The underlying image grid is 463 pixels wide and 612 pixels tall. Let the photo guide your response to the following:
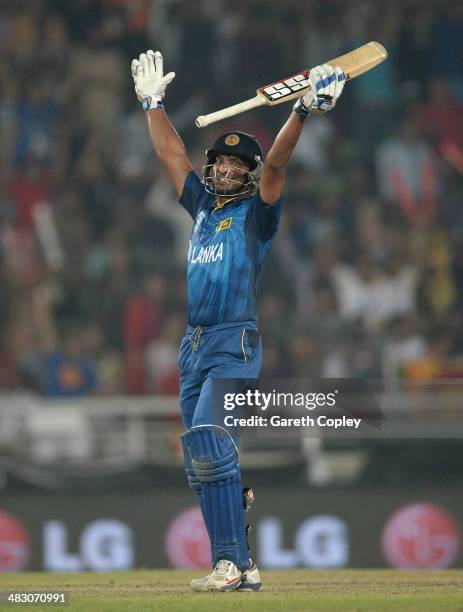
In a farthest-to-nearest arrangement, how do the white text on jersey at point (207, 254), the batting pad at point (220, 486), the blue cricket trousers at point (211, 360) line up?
1. the white text on jersey at point (207, 254)
2. the blue cricket trousers at point (211, 360)
3. the batting pad at point (220, 486)

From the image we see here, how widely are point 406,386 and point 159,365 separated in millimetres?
2290

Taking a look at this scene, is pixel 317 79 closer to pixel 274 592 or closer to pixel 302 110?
pixel 302 110

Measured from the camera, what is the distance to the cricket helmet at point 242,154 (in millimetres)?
5730

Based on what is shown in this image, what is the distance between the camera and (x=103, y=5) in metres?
Result: 13.4

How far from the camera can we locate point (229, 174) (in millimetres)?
5723

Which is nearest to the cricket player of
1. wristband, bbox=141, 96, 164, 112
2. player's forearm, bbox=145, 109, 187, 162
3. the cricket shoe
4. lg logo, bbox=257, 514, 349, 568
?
the cricket shoe

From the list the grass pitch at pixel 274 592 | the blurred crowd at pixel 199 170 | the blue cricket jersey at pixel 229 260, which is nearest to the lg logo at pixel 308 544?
the blurred crowd at pixel 199 170

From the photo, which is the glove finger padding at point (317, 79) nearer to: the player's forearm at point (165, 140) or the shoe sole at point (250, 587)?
the player's forearm at point (165, 140)

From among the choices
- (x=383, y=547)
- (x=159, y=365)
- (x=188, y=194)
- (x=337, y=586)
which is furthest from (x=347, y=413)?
(x=159, y=365)

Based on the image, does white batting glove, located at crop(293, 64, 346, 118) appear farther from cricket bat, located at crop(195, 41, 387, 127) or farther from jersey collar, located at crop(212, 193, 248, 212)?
jersey collar, located at crop(212, 193, 248, 212)

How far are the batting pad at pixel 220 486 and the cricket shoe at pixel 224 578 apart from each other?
0.03 m

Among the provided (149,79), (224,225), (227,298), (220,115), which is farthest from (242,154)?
(149,79)

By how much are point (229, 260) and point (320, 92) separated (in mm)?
790

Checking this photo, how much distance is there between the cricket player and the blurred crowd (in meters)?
4.87
